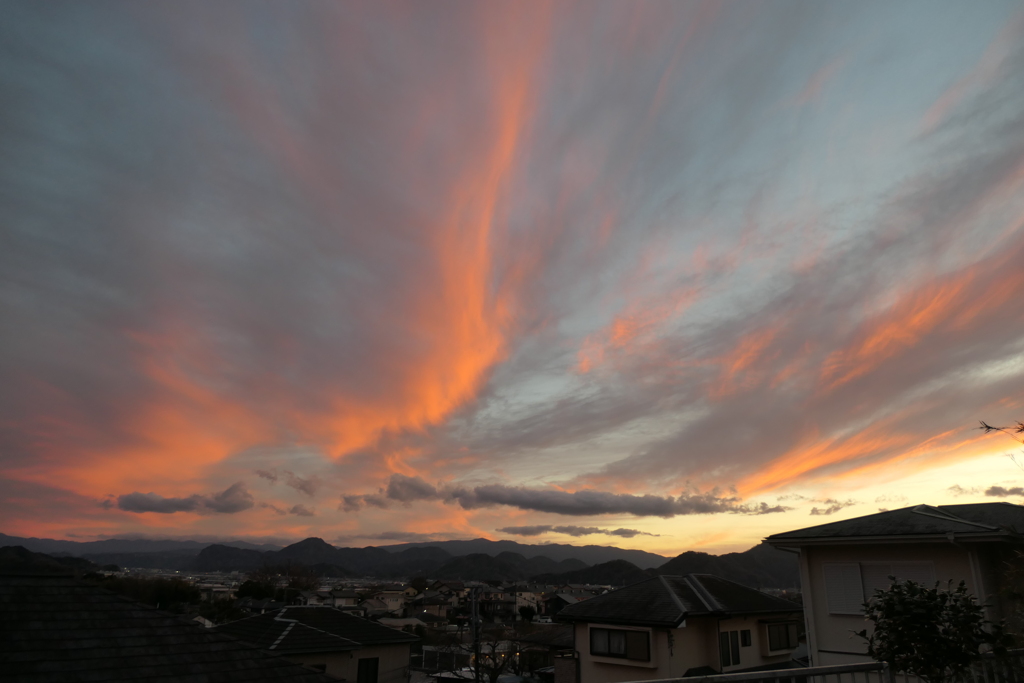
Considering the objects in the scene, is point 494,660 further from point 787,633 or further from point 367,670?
point 787,633

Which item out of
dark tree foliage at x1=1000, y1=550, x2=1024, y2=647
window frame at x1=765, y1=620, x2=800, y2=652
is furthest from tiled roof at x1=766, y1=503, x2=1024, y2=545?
window frame at x1=765, y1=620, x2=800, y2=652

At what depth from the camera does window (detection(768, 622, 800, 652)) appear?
29.5 meters

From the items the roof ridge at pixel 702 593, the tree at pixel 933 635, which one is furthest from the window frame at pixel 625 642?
the tree at pixel 933 635

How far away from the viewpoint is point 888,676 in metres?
7.33

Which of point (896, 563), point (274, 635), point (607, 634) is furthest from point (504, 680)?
point (896, 563)

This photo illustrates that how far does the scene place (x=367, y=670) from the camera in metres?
26.4

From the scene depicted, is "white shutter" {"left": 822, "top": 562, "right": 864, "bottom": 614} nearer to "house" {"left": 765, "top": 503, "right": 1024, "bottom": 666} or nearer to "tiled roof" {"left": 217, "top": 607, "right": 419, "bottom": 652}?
"house" {"left": 765, "top": 503, "right": 1024, "bottom": 666}

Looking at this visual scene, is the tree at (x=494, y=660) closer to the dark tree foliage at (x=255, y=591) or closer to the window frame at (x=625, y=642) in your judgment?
the window frame at (x=625, y=642)

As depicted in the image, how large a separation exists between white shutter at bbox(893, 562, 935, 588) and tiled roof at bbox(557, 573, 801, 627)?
9.61m

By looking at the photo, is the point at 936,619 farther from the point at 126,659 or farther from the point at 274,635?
the point at 274,635

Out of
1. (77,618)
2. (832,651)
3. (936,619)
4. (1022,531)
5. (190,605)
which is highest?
(1022,531)

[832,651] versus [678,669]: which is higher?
[832,651]

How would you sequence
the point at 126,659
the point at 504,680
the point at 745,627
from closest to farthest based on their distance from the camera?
the point at 126,659
the point at 745,627
the point at 504,680

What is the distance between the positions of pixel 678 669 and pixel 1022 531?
14.6 meters
